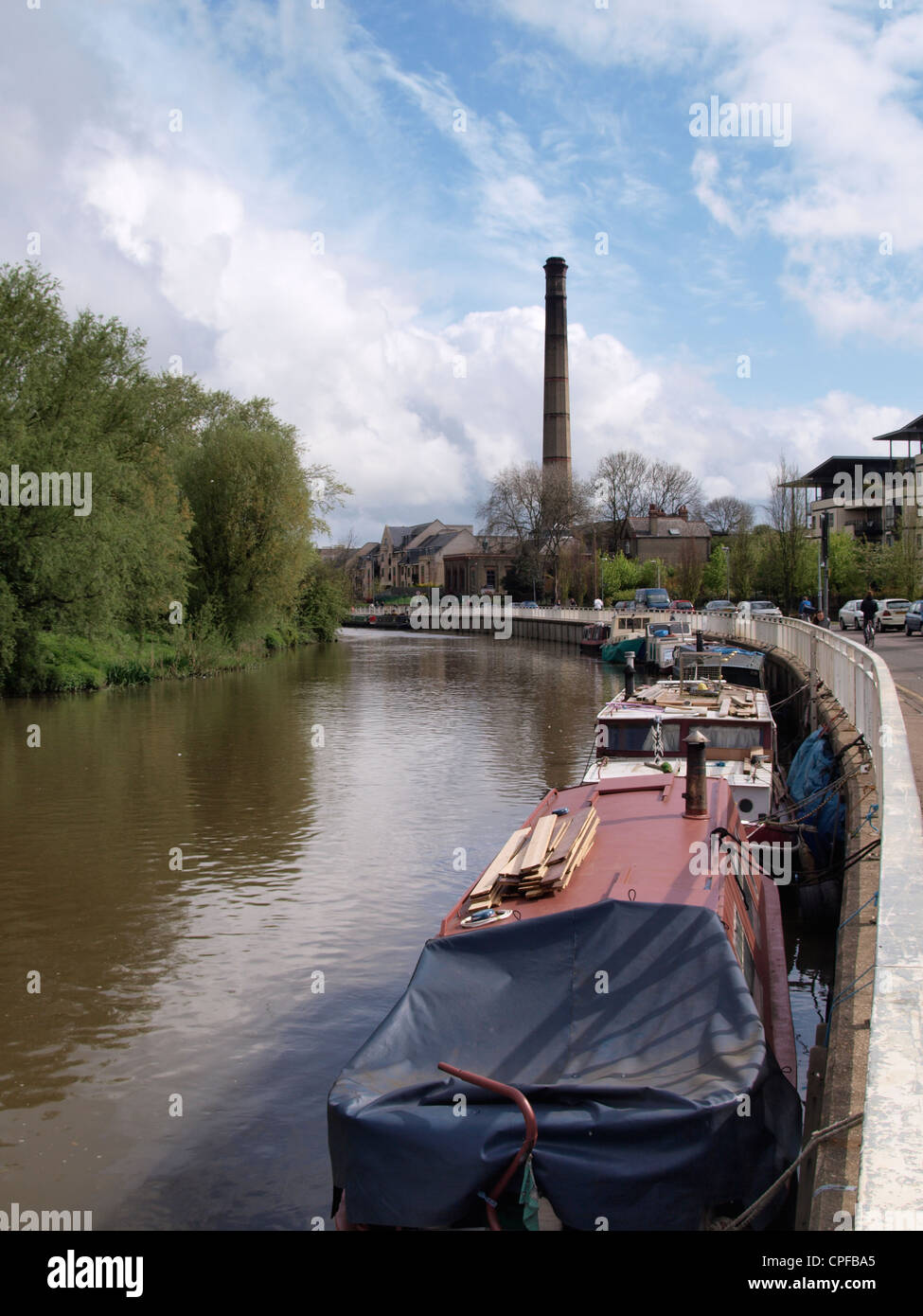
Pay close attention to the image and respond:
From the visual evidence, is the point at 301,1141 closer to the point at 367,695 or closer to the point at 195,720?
the point at 195,720

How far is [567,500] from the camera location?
8638cm

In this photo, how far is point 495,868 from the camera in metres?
7.50

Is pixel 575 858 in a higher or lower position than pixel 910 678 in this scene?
lower

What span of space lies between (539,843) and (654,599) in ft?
195

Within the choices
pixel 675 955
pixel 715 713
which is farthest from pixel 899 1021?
pixel 715 713

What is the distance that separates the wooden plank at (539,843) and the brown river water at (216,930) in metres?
2.06

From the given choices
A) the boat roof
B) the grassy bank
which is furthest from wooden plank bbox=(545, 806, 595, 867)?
the grassy bank

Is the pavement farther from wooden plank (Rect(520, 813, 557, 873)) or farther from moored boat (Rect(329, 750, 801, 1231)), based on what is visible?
moored boat (Rect(329, 750, 801, 1231))

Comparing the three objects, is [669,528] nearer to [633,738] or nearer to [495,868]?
[633,738]

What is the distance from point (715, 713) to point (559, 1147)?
1057 centimetres

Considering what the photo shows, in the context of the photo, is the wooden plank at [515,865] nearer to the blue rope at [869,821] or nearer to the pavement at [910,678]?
the blue rope at [869,821]

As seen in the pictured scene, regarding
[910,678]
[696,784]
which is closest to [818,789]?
[696,784]

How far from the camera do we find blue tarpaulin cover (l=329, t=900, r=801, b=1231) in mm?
4520

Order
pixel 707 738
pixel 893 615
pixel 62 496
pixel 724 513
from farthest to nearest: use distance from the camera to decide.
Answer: pixel 724 513 < pixel 893 615 < pixel 62 496 < pixel 707 738
